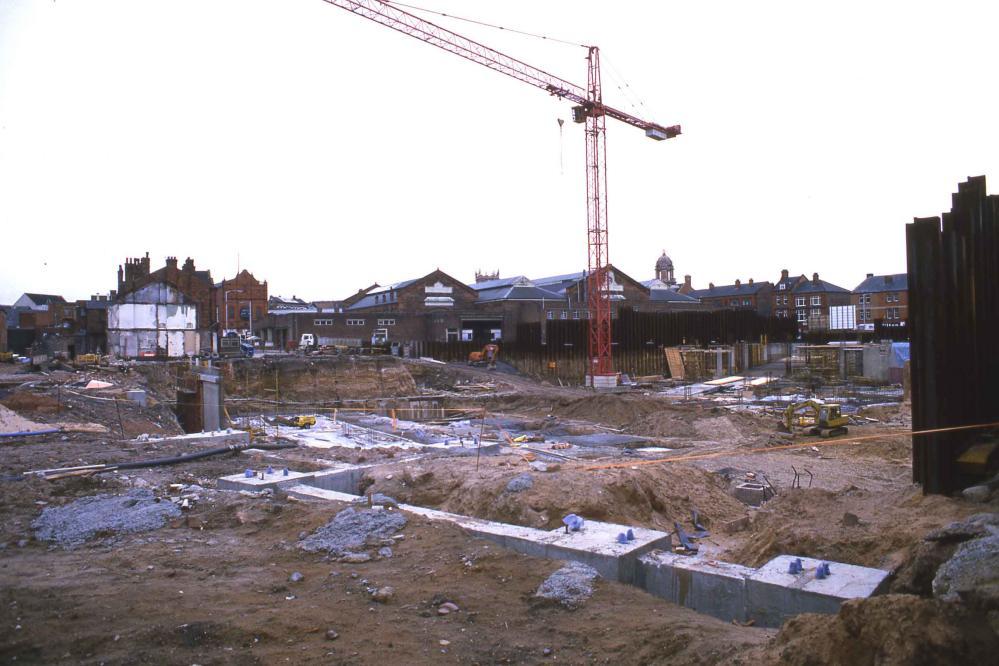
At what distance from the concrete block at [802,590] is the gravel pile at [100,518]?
6.58 metres

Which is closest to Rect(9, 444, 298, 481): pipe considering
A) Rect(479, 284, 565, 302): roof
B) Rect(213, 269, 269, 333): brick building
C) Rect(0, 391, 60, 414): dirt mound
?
Rect(0, 391, 60, 414): dirt mound

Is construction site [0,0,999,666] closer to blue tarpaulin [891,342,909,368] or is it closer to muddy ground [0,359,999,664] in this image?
muddy ground [0,359,999,664]

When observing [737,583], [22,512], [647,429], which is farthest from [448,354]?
[737,583]

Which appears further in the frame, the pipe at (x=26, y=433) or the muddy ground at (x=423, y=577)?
the pipe at (x=26, y=433)

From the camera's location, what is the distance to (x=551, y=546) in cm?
691

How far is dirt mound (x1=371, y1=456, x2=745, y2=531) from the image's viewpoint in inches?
349

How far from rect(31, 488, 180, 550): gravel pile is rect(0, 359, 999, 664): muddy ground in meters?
0.18

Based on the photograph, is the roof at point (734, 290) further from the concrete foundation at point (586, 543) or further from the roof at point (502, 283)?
the concrete foundation at point (586, 543)

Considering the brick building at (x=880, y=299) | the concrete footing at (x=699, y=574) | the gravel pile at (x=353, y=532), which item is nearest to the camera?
the concrete footing at (x=699, y=574)

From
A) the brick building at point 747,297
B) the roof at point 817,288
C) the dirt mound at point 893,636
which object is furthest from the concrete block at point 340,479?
the roof at point 817,288

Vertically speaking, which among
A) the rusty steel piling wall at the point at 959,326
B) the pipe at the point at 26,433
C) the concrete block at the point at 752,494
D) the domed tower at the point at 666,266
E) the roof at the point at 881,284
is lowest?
the concrete block at the point at 752,494

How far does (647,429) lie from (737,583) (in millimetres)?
18384

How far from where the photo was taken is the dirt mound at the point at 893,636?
309 cm

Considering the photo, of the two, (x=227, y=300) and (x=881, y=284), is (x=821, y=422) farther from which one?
(x=881, y=284)
